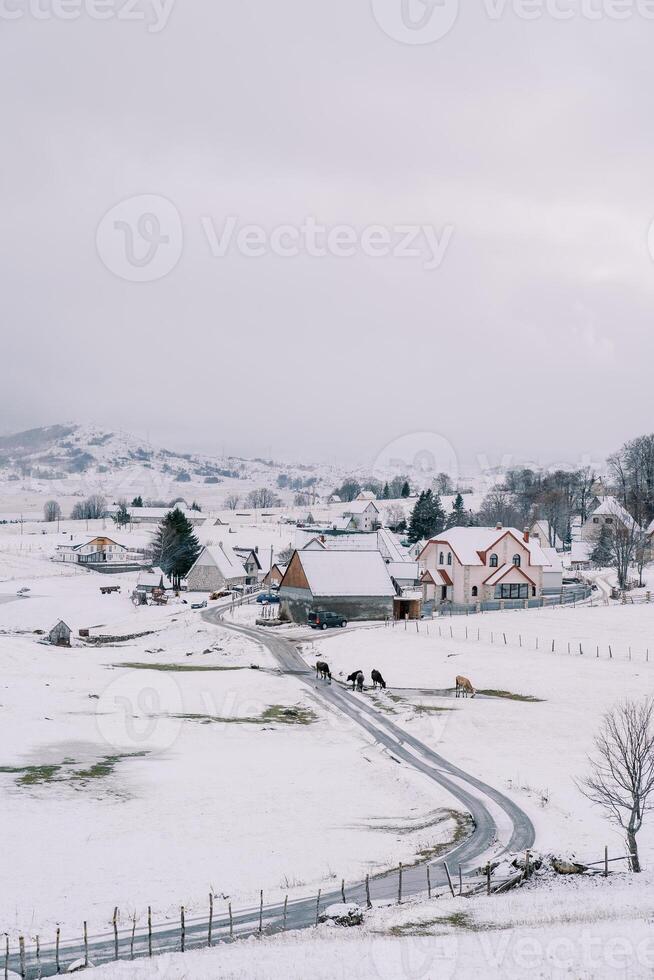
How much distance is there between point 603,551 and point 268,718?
77224 mm

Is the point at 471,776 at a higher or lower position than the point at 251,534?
lower

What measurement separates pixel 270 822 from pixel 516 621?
145 ft

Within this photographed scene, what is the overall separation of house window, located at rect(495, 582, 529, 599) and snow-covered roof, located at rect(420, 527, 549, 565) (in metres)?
2.74

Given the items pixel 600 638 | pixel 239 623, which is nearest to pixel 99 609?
pixel 239 623

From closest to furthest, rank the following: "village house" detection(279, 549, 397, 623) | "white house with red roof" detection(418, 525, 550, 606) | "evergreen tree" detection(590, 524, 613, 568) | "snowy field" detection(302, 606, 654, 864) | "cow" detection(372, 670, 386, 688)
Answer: "snowy field" detection(302, 606, 654, 864) → "cow" detection(372, 670, 386, 688) → "village house" detection(279, 549, 397, 623) → "white house with red roof" detection(418, 525, 550, 606) → "evergreen tree" detection(590, 524, 613, 568)

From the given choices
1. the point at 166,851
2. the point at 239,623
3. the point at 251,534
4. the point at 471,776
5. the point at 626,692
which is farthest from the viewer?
the point at 251,534

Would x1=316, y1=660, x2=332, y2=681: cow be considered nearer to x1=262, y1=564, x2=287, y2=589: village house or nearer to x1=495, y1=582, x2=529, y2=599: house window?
x1=495, y1=582, x2=529, y2=599: house window

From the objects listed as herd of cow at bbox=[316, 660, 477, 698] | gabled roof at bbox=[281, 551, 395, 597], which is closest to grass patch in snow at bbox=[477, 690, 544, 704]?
herd of cow at bbox=[316, 660, 477, 698]

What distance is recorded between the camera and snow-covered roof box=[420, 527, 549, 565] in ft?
262

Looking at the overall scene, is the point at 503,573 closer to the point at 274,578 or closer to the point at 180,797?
the point at 274,578

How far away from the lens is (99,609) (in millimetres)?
89125

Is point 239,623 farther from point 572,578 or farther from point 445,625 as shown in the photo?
point 572,578

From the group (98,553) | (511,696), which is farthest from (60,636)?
(98,553)

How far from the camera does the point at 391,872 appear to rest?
21406mm
